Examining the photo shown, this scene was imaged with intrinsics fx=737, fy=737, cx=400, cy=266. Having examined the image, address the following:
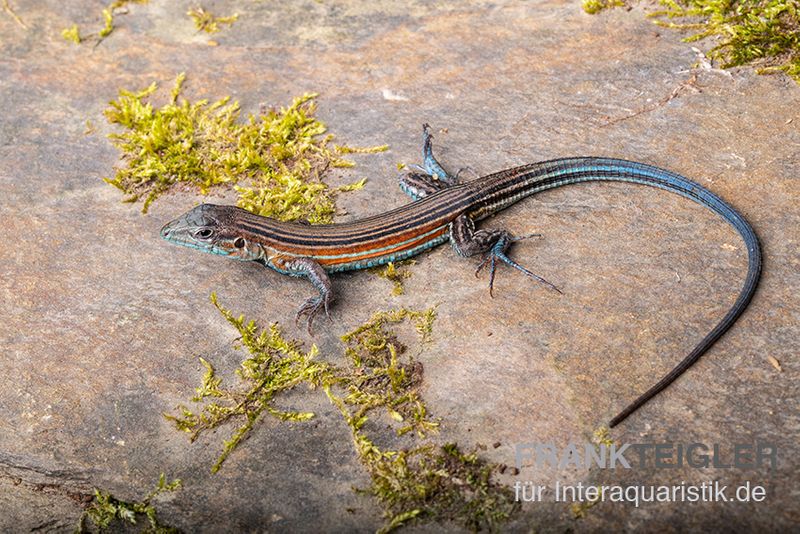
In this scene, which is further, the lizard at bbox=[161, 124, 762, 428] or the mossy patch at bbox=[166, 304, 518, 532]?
the lizard at bbox=[161, 124, 762, 428]

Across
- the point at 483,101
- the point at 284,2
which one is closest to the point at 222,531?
the point at 483,101

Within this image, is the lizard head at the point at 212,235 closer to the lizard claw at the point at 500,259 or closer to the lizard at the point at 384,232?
the lizard at the point at 384,232

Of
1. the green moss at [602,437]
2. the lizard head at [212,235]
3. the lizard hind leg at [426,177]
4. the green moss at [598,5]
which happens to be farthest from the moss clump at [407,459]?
the green moss at [598,5]

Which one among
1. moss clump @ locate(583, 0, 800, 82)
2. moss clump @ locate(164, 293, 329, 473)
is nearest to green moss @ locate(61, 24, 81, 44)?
moss clump @ locate(164, 293, 329, 473)

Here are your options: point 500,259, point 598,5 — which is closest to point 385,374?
point 500,259

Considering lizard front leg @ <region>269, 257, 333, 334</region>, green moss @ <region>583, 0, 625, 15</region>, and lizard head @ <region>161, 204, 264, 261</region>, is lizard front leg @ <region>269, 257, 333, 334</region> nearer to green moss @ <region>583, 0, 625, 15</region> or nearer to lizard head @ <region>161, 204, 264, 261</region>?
lizard head @ <region>161, 204, 264, 261</region>

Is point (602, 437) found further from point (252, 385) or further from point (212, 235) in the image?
point (212, 235)
